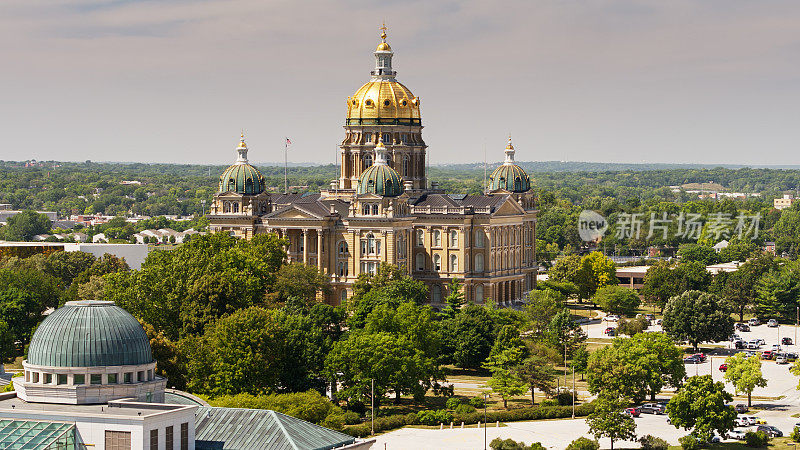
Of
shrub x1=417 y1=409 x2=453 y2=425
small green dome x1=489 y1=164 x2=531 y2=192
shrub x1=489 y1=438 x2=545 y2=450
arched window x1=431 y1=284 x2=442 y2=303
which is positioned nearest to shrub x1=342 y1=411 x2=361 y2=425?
shrub x1=417 y1=409 x2=453 y2=425

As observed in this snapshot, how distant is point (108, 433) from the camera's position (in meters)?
71.2

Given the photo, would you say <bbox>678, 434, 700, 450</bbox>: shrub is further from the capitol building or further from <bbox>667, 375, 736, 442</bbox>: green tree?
the capitol building

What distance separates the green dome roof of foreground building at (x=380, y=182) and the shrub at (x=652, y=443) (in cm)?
6750

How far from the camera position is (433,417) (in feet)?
367

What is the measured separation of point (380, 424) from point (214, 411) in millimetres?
30703

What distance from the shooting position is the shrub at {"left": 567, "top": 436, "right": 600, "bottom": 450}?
99.8 m

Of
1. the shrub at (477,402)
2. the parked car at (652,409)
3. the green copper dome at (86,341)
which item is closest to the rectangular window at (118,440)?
the green copper dome at (86,341)

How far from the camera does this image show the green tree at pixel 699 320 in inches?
5827

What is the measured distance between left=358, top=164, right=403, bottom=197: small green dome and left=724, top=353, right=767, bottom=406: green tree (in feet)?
173

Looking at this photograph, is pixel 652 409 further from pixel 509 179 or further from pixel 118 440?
pixel 509 179

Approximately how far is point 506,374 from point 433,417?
10683mm

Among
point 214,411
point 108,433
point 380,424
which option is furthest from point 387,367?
point 108,433

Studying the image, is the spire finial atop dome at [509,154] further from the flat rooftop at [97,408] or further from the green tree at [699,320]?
the flat rooftop at [97,408]

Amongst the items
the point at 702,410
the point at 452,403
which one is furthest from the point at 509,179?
the point at 702,410
